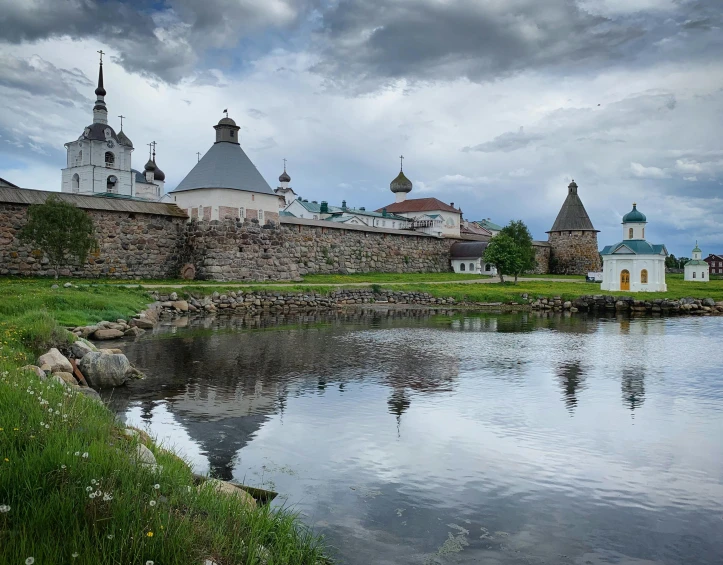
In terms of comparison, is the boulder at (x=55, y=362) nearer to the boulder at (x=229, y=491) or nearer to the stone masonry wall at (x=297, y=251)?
the boulder at (x=229, y=491)

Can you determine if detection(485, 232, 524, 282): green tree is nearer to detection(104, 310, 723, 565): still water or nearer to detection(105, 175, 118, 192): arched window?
detection(104, 310, 723, 565): still water

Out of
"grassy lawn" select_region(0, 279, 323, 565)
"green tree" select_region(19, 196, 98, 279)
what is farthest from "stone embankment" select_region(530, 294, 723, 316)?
"grassy lawn" select_region(0, 279, 323, 565)

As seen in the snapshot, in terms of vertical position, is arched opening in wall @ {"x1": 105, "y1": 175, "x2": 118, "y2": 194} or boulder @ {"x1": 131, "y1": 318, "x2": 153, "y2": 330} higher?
arched opening in wall @ {"x1": 105, "y1": 175, "x2": 118, "y2": 194}

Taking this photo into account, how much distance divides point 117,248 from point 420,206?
1514 inches

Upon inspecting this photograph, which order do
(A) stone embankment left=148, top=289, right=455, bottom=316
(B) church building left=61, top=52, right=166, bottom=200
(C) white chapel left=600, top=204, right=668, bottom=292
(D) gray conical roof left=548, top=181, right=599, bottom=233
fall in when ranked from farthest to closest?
(B) church building left=61, top=52, right=166, bottom=200, (D) gray conical roof left=548, top=181, right=599, bottom=233, (C) white chapel left=600, top=204, right=668, bottom=292, (A) stone embankment left=148, top=289, right=455, bottom=316

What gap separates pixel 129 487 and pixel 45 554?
2.34ft

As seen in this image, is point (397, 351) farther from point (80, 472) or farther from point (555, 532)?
point (80, 472)

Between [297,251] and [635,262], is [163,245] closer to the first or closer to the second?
[297,251]

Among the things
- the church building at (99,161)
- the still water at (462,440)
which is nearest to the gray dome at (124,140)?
the church building at (99,161)

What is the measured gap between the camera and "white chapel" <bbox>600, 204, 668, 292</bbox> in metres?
31.3

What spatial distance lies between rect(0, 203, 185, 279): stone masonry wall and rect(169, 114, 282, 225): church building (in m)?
1.42

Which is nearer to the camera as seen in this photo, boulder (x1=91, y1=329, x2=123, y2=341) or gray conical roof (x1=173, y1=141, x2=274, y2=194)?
boulder (x1=91, y1=329, x2=123, y2=341)

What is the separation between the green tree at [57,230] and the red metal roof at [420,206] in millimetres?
40488

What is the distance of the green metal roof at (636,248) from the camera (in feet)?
103
